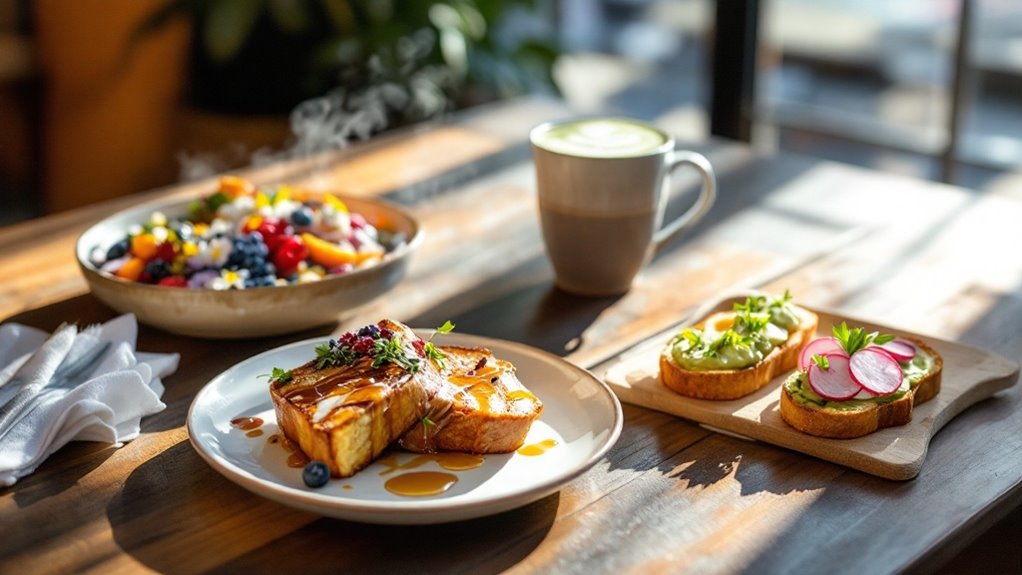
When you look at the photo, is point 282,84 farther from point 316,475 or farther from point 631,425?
point 316,475

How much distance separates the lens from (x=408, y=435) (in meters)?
1.16

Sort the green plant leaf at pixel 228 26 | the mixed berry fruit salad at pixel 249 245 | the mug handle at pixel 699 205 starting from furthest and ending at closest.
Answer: the green plant leaf at pixel 228 26
the mug handle at pixel 699 205
the mixed berry fruit salad at pixel 249 245

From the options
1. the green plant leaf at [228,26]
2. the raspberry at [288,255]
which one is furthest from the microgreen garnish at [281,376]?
the green plant leaf at [228,26]

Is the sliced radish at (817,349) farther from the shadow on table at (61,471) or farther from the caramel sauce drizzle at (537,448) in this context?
the shadow on table at (61,471)

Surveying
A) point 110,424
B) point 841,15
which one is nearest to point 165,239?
point 110,424

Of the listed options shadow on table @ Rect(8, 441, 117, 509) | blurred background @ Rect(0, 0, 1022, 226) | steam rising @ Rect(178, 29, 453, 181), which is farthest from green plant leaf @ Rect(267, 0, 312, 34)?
shadow on table @ Rect(8, 441, 117, 509)

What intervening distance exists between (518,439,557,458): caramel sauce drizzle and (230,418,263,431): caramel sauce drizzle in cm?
28

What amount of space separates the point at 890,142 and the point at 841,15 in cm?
217

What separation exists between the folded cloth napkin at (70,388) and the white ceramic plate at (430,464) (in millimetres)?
105

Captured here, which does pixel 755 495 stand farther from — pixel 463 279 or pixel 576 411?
pixel 463 279

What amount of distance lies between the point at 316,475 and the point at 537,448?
234 millimetres

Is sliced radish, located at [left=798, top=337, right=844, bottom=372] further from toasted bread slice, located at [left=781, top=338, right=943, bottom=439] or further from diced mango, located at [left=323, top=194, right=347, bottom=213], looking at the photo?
diced mango, located at [left=323, top=194, right=347, bottom=213]

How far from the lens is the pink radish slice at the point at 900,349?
1.30 meters

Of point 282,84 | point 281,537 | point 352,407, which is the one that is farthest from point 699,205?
point 282,84
